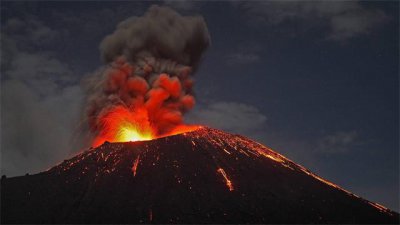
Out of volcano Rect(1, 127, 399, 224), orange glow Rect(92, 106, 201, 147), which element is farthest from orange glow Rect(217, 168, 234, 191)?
orange glow Rect(92, 106, 201, 147)

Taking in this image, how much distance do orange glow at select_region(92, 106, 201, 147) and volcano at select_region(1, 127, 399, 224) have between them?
→ 163 inches

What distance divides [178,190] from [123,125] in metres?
15.3

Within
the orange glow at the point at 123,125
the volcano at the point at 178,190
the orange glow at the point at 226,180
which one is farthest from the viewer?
the orange glow at the point at 123,125

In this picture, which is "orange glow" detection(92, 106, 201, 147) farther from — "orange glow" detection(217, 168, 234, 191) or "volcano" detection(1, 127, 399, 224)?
"orange glow" detection(217, 168, 234, 191)

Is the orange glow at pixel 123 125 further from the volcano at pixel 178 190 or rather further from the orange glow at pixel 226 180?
the orange glow at pixel 226 180

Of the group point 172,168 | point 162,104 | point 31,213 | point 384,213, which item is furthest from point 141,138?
point 384,213

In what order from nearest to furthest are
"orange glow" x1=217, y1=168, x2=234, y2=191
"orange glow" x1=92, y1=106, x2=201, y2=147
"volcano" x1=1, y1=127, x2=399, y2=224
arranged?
"volcano" x1=1, y1=127, x2=399, y2=224 < "orange glow" x1=217, y1=168, x2=234, y2=191 < "orange glow" x1=92, y1=106, x2=201, y2=147

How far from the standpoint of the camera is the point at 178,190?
163 feet

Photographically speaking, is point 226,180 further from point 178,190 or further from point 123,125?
point 123,125

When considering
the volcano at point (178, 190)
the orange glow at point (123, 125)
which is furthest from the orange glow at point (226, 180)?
the orange glow at point (123, 125)

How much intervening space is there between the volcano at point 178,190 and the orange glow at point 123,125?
13.6ft

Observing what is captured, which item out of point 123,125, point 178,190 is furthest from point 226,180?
point 123,125

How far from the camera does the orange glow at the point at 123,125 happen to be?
6234 cm

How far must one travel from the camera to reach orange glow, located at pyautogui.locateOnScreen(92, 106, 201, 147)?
205 ft
